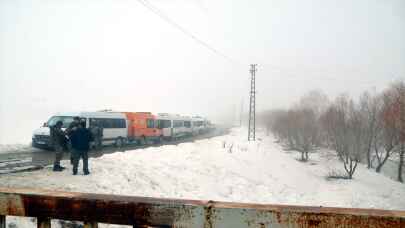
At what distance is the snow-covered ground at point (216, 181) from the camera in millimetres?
9313

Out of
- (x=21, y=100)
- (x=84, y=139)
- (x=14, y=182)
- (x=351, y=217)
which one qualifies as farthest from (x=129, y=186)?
(x=21, y=100)

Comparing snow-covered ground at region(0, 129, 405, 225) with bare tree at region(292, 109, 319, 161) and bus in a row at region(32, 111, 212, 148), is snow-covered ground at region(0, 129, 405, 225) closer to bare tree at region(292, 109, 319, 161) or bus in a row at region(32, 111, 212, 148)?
bus in a row at region(32, 111, 212, 148)

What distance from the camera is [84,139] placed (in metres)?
9.37

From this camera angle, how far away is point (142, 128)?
23.4 m

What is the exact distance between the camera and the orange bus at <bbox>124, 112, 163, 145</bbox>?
871 inches

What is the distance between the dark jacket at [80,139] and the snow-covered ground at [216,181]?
104 centimetres

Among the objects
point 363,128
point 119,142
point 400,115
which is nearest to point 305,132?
point 363,128

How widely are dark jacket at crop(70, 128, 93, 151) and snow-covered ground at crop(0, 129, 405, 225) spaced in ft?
3.42

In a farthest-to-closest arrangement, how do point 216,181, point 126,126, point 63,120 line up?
point 126,126 → point 63,120 → point 216,181

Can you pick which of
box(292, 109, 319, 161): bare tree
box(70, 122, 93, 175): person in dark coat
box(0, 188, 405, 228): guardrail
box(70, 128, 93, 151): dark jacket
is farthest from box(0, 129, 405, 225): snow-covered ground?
box(292, 109, 319, 161): bare tree

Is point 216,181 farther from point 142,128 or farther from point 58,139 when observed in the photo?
point 142,128

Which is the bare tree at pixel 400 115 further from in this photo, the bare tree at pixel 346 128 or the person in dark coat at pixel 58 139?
the person in dark coat at pixel 58 139

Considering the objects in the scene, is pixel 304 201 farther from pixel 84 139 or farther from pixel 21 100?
pixel 21 100

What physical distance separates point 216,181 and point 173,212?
12.5 meters
